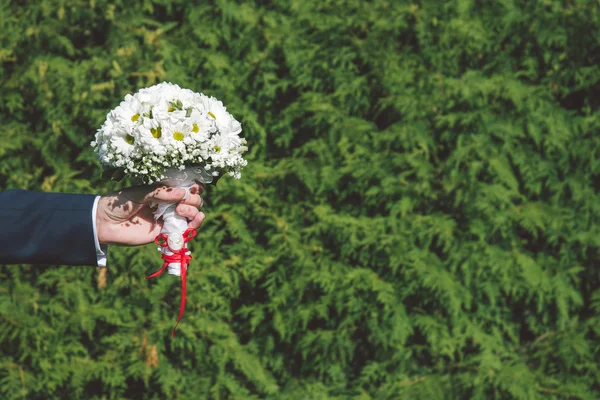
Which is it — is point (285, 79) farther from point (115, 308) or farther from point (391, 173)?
point (115, 308)

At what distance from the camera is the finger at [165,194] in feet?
8.29

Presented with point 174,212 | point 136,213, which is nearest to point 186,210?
point 174,212

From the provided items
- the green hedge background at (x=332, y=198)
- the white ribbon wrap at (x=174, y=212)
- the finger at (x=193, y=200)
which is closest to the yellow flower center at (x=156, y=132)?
the white ribbon wrap at (x=174, y=212)

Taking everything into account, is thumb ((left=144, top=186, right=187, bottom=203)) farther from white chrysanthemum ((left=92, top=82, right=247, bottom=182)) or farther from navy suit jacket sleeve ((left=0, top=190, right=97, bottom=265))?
navy suit jacket sleeve ((left=0, top=190, right=97, bottom=265))

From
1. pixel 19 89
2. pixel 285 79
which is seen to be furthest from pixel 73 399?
pixel 285 79

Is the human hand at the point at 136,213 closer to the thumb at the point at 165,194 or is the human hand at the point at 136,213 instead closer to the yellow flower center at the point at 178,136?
the thumb at the point at 165,194

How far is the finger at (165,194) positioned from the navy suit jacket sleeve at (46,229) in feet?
0.68

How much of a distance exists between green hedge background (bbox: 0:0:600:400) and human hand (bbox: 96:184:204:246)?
1690 millimetres

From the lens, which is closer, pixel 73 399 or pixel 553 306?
pixel 73 399

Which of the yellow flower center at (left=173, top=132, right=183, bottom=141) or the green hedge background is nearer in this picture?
the yellow flower center at (left=173, top=132, right=183, bottom=141)

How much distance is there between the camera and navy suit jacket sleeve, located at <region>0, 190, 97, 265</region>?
2279 mm

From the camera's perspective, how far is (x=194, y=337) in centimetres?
433

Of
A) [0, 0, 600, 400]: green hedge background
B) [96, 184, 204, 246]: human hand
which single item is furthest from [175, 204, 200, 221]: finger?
[0, 0, 600, 400]: green hedge background

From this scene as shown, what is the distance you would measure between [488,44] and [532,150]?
2.42ft
